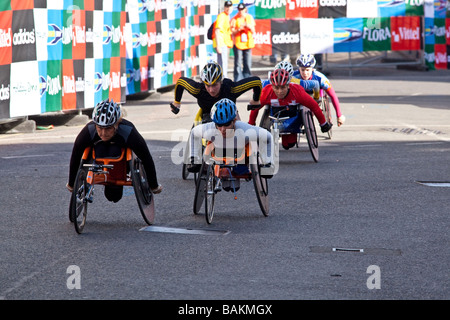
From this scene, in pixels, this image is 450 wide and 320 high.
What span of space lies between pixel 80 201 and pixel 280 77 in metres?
5.01

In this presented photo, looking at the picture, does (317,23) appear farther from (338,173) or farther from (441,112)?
(338,173)

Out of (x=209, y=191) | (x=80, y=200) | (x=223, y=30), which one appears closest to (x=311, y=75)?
(x=209, y=191)

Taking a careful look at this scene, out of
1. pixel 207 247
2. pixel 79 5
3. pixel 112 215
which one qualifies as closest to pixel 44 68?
pixel 79 5

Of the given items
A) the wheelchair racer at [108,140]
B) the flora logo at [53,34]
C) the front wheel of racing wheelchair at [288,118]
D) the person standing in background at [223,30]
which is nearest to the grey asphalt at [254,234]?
the front wheel of racing wheelchair at [288,118]

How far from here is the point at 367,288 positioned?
6824mm

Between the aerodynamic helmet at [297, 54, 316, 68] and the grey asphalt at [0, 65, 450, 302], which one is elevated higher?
the aerodynamic helmet at [297, 54, 316, 68]

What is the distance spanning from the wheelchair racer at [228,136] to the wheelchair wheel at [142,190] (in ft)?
2.05

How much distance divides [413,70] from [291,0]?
5130mm

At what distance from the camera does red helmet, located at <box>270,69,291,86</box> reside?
42.9 feet

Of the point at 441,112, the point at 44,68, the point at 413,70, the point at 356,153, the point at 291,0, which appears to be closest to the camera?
the point at 356,153

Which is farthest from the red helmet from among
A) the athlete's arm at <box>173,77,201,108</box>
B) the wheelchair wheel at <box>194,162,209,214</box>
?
the wheelchair wheel at <box>194,162,209,214</box>

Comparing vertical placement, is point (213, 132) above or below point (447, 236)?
above

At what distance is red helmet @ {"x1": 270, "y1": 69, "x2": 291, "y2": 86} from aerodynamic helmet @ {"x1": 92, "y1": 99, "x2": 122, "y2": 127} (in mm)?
4544

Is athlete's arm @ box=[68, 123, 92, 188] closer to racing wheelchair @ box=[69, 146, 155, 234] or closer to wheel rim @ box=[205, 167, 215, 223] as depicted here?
racing wheelchair @ box=[69, 146, 155, 234]
